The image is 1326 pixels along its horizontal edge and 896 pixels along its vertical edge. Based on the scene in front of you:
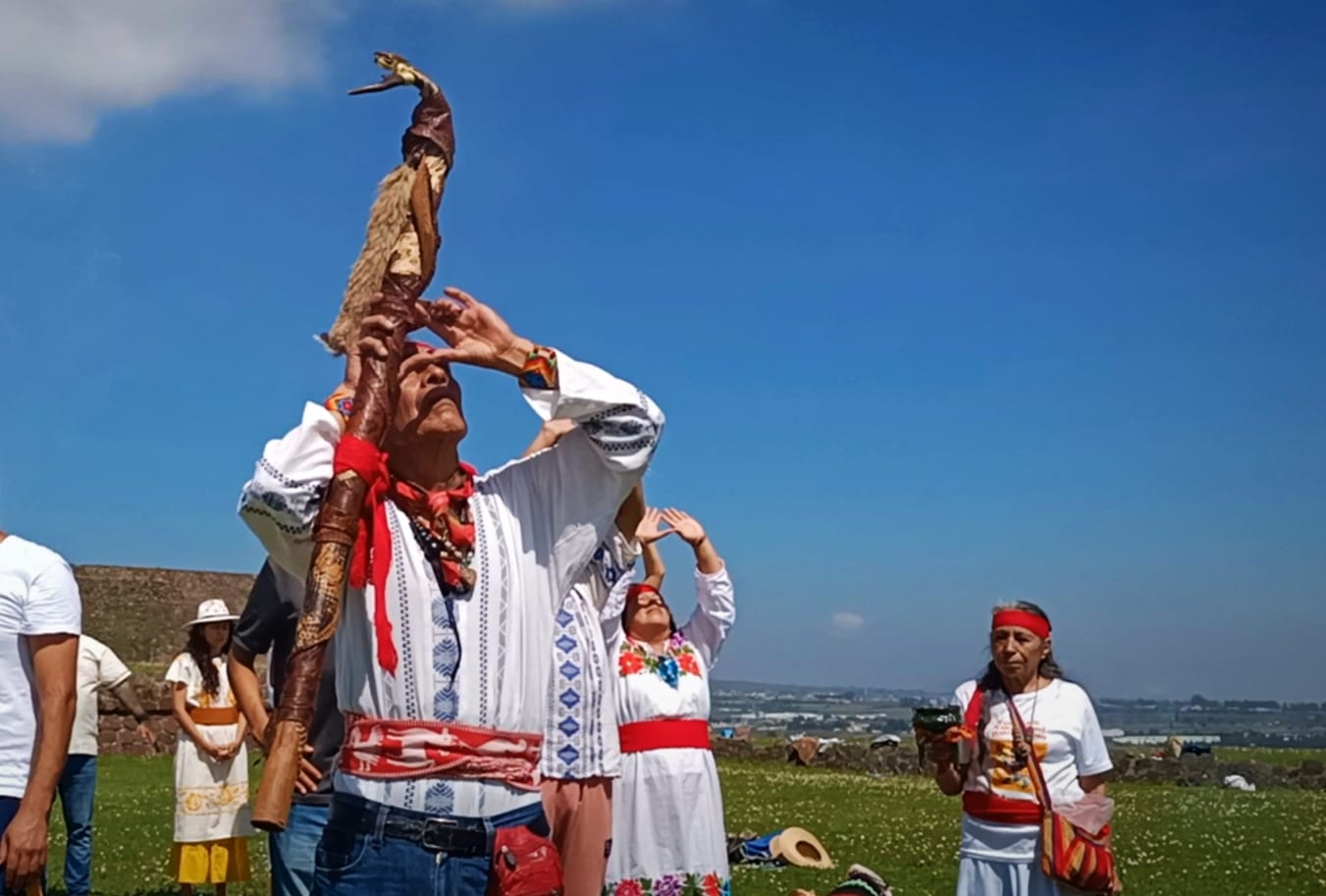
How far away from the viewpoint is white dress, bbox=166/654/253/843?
336 inches

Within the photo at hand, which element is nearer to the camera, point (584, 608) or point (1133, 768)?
point (584, 608)

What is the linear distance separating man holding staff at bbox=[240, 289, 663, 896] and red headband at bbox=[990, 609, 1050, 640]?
2724 millimetres

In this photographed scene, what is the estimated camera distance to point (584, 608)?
4.77 metres

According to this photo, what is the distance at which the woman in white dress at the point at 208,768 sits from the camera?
27.9 feet

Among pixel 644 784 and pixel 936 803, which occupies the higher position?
pixel 644 784

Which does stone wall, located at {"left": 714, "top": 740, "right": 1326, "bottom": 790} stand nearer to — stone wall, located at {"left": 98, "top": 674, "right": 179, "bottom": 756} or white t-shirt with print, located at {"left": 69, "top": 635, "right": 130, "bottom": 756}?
stone wall, located at {"left": 98, "top": 674, "right": 179, "bottom": 756}

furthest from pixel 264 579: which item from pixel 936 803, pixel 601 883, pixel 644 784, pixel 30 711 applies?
pixel 936 803

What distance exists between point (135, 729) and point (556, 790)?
17.5 metres

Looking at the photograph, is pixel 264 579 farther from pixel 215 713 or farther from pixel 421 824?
pixel 215 713

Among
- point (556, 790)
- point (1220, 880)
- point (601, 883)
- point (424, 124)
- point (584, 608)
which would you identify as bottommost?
point (1220, 880)

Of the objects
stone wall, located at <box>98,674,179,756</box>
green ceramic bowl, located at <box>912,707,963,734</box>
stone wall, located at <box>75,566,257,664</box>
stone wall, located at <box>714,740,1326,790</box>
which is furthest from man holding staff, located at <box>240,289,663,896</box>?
stone wall, located at <box>75,566,257,664</box>

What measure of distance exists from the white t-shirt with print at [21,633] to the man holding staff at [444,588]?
4.41 feet

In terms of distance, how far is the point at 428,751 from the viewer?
2766 mm

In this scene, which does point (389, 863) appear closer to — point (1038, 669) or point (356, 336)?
point (356, 336)
